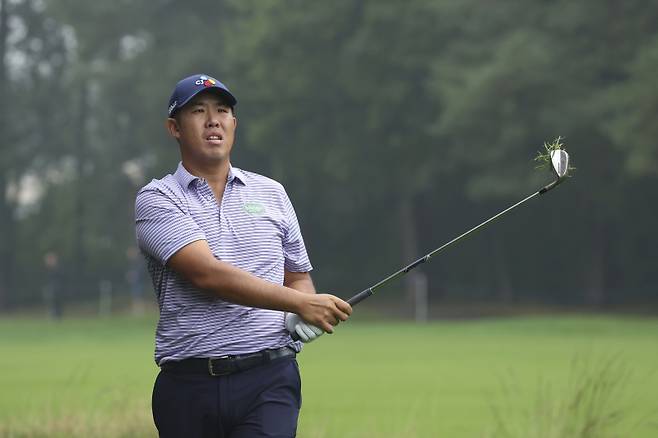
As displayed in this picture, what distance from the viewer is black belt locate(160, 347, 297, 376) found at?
17.2ft

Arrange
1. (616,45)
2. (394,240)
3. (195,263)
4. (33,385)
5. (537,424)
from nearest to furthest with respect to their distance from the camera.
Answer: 1. (195,263)
2. (537,424)
3. (33,385)
4. (616,45)
5. (394,240)

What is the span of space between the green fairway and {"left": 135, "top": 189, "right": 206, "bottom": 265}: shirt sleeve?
3.21 metres

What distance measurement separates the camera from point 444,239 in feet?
187

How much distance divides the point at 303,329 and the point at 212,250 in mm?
451

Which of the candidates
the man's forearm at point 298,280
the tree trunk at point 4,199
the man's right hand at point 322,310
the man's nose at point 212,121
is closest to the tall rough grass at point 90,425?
the man's forearm at point 298,280

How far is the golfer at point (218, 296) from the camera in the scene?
204 inches

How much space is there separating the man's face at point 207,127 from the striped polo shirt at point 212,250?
0.10 m

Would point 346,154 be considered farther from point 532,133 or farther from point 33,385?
point 33,385

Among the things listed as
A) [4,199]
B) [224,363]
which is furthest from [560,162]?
[4,199]

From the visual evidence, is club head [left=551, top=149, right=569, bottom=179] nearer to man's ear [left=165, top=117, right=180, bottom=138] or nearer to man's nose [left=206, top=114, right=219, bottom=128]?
man's nose [left=206, top=114, right=219, bottom=128]

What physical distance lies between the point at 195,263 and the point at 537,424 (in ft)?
12.2

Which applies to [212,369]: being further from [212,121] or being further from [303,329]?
[212,121]

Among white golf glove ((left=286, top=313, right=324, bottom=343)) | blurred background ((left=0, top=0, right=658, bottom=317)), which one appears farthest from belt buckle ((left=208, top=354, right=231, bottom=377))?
blurred background ((left=0, top=0, right=658, bottom=317))

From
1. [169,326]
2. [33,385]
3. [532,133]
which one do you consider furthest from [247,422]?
[532,133]
